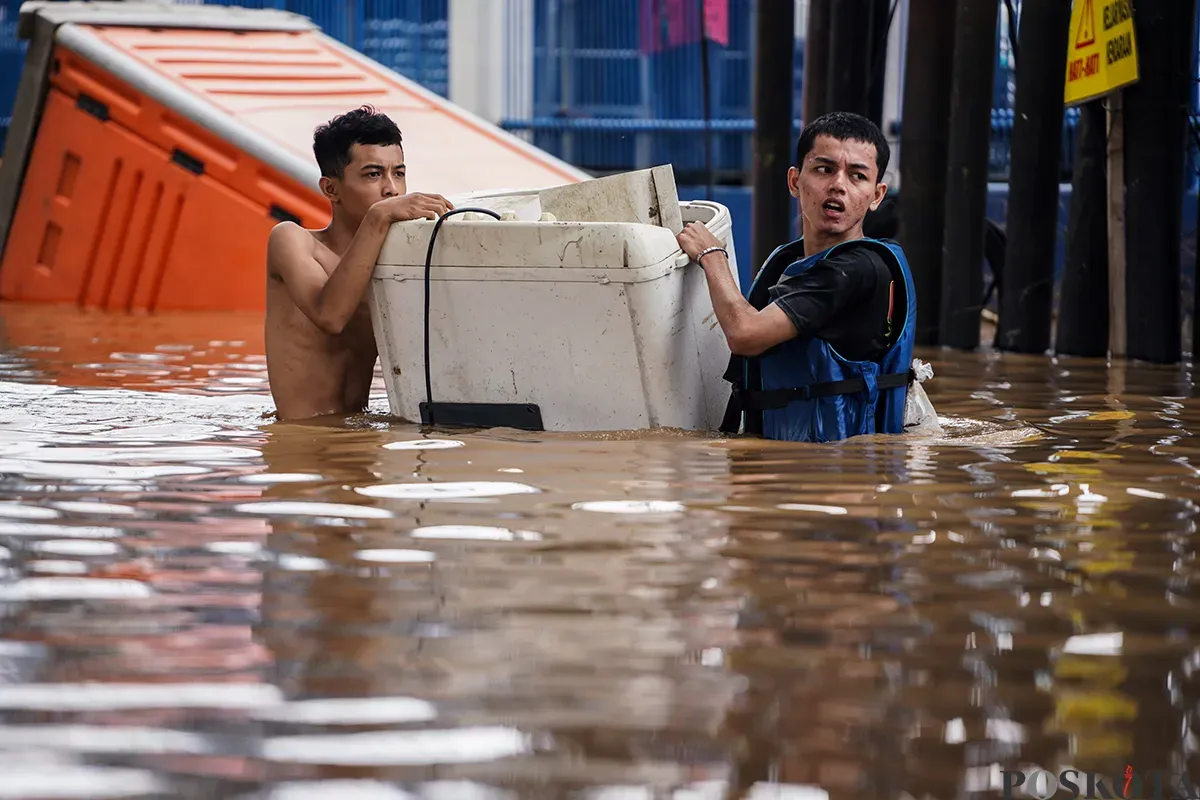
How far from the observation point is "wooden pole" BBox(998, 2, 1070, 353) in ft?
28.6

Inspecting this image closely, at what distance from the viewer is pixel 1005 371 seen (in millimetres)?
7766

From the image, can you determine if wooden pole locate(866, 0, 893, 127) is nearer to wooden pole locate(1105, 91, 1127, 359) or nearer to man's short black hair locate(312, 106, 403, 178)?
wooden pole locate(1105, 91, 1127, 359)

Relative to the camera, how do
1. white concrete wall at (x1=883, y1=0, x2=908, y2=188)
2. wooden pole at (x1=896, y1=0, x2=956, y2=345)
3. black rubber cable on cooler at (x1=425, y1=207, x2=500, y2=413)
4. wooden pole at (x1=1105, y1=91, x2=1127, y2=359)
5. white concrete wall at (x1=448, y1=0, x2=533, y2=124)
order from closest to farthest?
1. black rubber cable on cooler at (x1=425, y1=207, x2=500, y2=413)
2. wooden pole at (x1=1105, y1=91, x2=1127, y2=359)
3. wooden pole at (x1=896, y1=0, x2=956, y2=345)
4. white concrete wall at (x1=883, y1=0, x2=908, y2=188)
5. white concrete wall at (x1=448, y1=0, x2=533, y2=124)

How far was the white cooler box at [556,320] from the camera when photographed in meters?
4.34

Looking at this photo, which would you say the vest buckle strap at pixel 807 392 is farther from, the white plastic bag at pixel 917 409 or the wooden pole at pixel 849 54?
the wooden pole at pixel 849 54

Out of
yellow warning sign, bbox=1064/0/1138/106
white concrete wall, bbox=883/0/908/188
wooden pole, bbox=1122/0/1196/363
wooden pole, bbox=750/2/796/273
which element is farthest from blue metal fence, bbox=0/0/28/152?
wooden pole, bbox=1122/0/1196/363

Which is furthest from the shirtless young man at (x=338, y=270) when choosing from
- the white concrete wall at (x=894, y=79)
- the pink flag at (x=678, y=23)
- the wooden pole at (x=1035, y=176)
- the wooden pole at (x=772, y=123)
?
the pink flag at (x=678, y=23)

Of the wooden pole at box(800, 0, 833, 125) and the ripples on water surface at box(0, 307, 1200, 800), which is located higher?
the wooden pole at box(800, 0, 833, 125)

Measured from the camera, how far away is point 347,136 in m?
4.84

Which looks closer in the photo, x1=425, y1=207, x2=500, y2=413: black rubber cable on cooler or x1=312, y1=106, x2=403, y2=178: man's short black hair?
x1=425, y1=207, x2=500, y2=413: black rubber cable on cooler

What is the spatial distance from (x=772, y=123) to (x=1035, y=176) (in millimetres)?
2543

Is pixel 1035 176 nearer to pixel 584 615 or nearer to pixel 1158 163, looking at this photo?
pixel 1158 163

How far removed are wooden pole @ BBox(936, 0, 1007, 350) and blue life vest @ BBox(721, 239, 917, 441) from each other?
479 centimetres

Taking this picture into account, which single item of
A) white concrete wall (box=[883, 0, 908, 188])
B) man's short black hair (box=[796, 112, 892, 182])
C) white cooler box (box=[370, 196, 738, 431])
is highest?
Result: white concrete wall (box=[883, 0, 908, 188])
